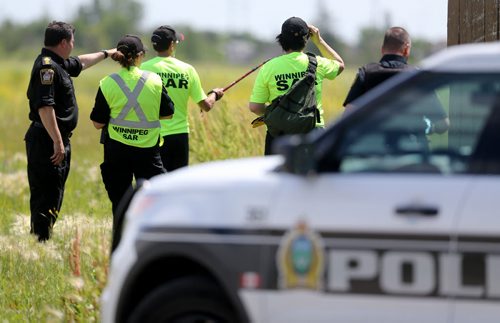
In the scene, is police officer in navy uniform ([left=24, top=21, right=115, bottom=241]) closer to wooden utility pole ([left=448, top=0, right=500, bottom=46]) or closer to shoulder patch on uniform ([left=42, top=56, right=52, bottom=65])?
shoulder patch on uniform ([left=42, top=56, right=52, bottom=65])

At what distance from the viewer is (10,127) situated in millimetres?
26078

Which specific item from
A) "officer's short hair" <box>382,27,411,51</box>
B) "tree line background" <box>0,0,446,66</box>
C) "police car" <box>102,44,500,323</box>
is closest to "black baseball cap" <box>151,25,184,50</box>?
"officer's short hair" <box>382,27,411,51</box>

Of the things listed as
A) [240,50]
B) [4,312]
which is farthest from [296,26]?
[240,50]

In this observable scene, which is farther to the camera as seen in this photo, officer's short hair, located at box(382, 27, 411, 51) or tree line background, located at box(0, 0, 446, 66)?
tree line background, located at box(0, 0, 446, 66)

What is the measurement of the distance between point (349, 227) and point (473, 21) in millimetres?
5278

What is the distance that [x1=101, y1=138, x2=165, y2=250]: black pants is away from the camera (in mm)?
10148

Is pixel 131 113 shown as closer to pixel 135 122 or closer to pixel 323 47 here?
pixel 135 122

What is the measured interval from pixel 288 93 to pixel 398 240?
490 centimetres

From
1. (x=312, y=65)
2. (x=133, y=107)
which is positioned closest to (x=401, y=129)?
(x=133, y=107)

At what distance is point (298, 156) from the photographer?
223 inches

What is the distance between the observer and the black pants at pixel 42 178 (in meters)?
10.8

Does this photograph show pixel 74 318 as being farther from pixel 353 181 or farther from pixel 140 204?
pixel 353 181

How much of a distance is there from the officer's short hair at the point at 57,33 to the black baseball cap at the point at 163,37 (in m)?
0.64

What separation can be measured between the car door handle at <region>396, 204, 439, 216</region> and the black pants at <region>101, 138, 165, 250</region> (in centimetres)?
483
